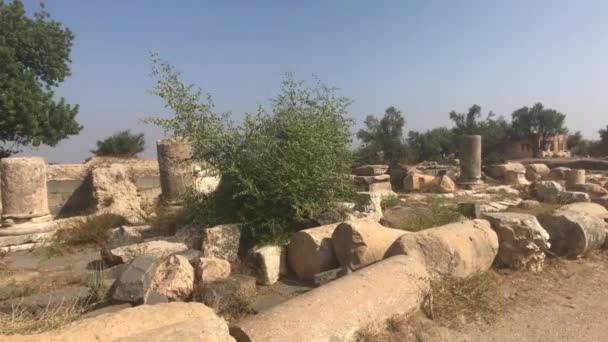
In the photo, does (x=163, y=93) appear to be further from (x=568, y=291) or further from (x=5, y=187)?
(x=568, y=291)

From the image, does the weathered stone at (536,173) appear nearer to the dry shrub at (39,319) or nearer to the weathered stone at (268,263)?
the weathered stone at (268,263)

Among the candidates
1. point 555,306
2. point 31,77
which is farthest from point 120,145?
point 555,306

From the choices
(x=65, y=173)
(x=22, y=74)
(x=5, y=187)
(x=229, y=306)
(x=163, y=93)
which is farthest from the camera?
(x=22, y=74)

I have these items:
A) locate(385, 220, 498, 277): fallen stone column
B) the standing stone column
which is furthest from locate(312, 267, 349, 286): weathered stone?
the standing stone column

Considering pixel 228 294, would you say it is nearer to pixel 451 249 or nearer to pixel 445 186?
pixel 451 249

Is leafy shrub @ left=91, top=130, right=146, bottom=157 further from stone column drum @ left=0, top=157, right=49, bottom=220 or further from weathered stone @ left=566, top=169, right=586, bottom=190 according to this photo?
weathered stone @ left=566, top=169, right=586, bottom=190

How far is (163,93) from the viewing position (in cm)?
659

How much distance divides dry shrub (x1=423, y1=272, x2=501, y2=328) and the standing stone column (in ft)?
33.3

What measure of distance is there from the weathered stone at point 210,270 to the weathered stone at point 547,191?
9106 millimetres

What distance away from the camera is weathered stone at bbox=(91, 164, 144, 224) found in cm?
1071

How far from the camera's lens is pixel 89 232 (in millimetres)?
7328

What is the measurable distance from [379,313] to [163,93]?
16.6 ft

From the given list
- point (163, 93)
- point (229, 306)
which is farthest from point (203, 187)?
point (229, 306)

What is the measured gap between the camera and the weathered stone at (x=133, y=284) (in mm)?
3750
